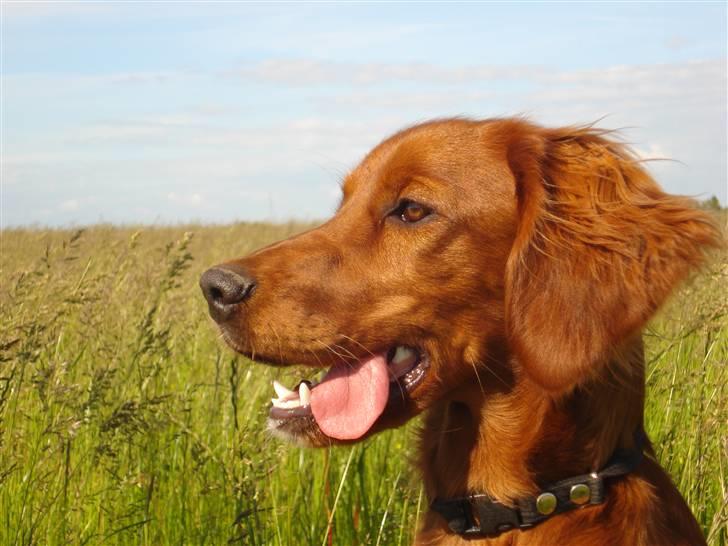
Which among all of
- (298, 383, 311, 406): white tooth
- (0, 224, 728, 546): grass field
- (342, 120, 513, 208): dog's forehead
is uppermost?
(342, 120, 513, 208): dog's forehead

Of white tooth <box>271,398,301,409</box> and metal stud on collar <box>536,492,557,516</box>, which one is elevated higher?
white tooth <box>271,398,301,409</box>

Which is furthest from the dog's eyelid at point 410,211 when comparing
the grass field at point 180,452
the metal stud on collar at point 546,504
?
the metal stud on collar at point 546,504

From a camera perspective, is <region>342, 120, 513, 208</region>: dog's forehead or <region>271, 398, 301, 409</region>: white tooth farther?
<region>342, 120, 513, 208</region>: dog's forehead

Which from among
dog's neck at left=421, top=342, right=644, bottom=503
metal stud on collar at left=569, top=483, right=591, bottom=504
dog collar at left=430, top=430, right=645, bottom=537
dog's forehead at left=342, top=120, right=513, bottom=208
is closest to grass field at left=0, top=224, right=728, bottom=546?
dog's neck at left=421, top=342, right=644, bottom=503

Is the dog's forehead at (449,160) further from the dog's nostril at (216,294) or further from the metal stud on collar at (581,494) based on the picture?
the metal stud on collar at (581,494)

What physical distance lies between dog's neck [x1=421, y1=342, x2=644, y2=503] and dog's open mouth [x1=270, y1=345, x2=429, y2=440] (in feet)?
0.64

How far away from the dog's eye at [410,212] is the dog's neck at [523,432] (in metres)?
0.51

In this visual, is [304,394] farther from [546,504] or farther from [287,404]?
[546,504]

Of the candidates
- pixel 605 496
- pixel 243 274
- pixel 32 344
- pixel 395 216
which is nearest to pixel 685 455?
pixel 605 496

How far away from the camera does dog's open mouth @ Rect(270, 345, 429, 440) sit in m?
2.65

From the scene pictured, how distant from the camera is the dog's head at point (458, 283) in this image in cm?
258

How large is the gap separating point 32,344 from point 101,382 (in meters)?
0.26

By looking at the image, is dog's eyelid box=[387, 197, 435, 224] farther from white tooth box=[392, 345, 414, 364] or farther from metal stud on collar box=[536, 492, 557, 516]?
metal stud on collar box=[536, 492, 557, 516]

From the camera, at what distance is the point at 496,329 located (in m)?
2.75
